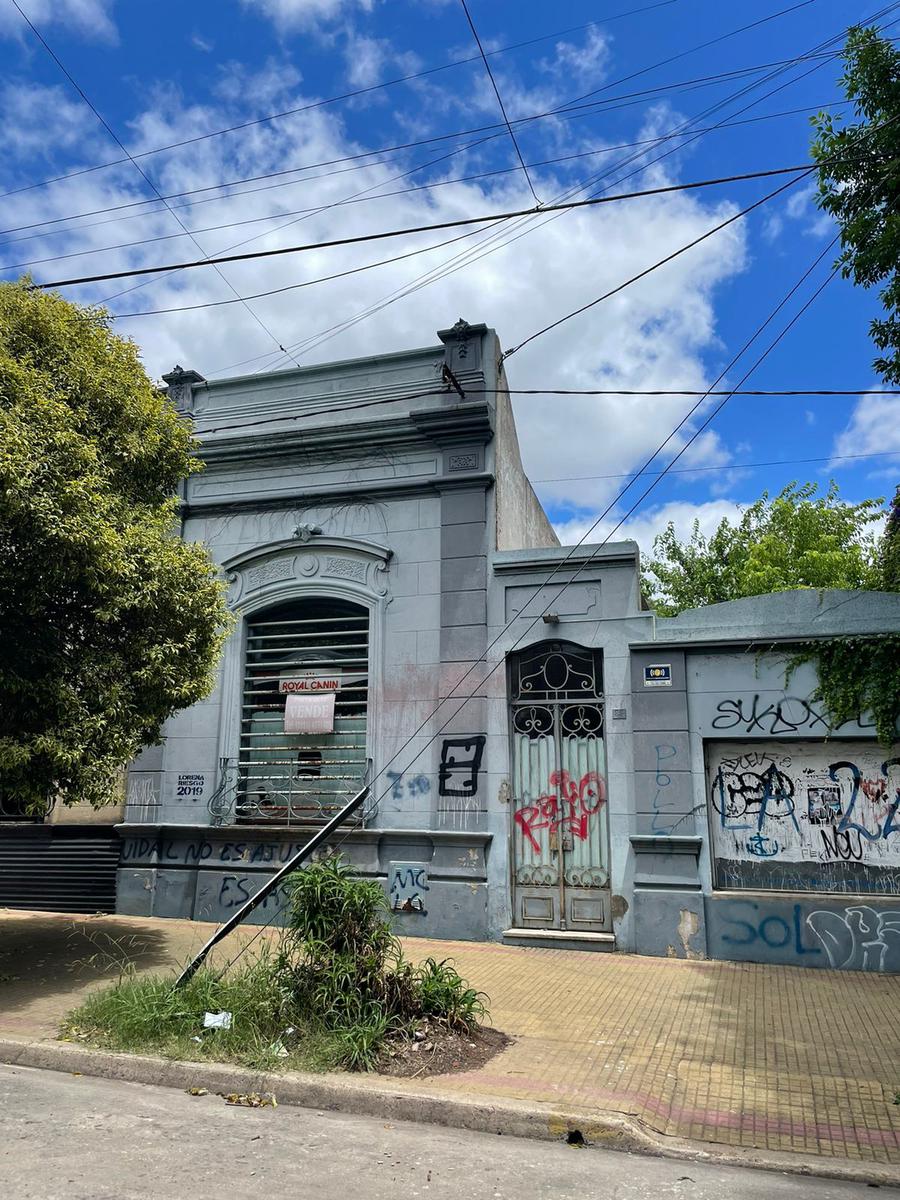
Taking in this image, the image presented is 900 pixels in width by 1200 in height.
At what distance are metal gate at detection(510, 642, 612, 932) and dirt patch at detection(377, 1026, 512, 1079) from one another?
3842 millimetres

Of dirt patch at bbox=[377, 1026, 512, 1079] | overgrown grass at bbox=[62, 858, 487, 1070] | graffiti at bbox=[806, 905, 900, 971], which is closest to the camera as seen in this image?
dirt patch at bbox=[377, 1026, 512, 1079]

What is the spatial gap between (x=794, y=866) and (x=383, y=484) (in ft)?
22.1

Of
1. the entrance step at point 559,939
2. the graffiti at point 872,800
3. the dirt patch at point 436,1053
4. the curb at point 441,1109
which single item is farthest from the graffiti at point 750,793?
the curb at point 441,1109

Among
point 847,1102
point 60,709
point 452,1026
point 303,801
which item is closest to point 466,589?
point 303,801

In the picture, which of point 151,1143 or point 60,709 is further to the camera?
point 60,709

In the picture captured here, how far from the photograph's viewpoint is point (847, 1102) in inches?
204

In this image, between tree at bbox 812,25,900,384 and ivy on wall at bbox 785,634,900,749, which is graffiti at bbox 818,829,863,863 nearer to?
ivy on wall at bbox 785,634,900,749

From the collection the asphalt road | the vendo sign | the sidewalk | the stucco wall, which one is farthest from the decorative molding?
the asphalt road

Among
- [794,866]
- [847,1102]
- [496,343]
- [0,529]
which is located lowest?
[847,1102]

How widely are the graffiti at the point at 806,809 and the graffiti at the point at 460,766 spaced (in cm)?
271

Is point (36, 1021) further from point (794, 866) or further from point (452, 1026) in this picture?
point (794, 866)

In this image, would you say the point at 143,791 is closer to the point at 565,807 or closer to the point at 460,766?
the point at 460,766

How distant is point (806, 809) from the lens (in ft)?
30.3

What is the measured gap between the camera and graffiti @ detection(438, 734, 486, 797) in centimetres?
1043
